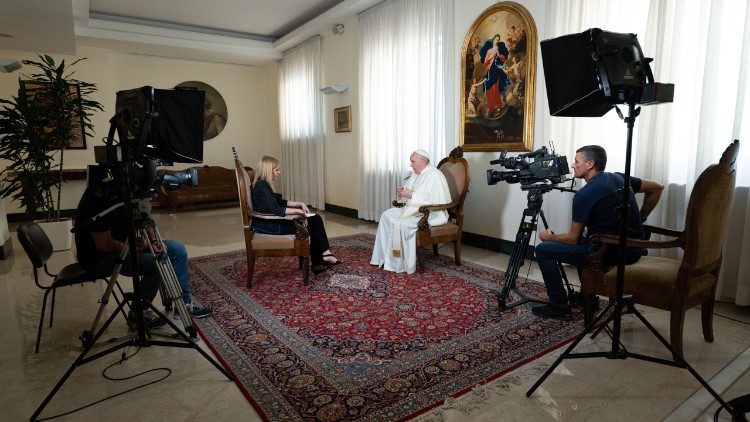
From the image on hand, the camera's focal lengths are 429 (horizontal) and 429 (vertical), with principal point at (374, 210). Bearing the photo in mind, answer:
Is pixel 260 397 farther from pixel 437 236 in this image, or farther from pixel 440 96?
pixel 440 96

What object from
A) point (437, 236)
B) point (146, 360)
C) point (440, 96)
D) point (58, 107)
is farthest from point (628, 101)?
point (58, 107)

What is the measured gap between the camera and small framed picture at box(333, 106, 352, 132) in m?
6.86

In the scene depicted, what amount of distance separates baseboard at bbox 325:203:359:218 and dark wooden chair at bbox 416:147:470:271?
2657 mm

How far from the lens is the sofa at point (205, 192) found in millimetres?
7914

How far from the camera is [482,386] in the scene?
6.82 feet

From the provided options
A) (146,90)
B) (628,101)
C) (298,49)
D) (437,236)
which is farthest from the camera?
(298,49)

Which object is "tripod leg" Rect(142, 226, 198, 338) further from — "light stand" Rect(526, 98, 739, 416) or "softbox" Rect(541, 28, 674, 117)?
"softbox" Rect(541, 28, 674, 117)

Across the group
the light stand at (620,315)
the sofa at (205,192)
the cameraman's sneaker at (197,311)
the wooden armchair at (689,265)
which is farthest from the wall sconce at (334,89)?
the light stand at (620,315)

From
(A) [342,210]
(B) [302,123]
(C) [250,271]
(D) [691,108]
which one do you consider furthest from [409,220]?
(B) [302,123]

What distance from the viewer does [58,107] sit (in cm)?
478

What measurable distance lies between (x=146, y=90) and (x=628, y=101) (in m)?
2.13

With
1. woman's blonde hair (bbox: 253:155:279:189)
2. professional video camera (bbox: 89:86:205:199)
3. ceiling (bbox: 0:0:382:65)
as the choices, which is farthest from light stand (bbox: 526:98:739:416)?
ceiling (bbox: 0:0:382:65)

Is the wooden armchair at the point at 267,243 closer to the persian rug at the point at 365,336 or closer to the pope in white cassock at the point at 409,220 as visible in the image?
the persian rug at the point at 365,336

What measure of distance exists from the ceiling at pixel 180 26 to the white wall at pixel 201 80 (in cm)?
31
